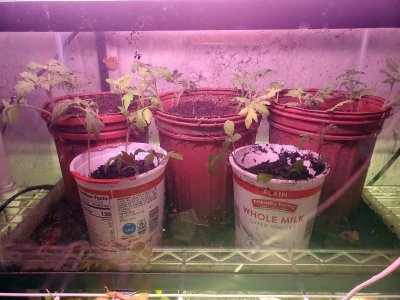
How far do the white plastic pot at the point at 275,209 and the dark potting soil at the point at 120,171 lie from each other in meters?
0.29

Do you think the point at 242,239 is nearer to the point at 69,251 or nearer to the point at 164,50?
the point at 69,251

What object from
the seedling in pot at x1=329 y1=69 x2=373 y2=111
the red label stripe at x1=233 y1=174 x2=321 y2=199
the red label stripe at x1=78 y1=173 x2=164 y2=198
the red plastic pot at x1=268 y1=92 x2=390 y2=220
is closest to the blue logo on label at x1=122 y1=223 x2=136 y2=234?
the red label stripe at x1=78 y1=173 x2=164 y2=198

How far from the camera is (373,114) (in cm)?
94

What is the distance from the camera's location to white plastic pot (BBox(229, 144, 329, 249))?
→ 0.83m

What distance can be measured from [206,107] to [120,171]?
1.27 feet

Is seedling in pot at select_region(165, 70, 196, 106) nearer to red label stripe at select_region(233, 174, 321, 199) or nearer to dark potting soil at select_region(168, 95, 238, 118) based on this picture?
dark potting soil at select_region(168, 95, 238, 118)

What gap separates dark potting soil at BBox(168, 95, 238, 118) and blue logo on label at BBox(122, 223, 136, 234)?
39 cm

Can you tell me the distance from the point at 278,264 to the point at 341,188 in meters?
0.44

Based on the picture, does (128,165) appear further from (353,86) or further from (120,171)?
(353,86)

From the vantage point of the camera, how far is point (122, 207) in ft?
2.85

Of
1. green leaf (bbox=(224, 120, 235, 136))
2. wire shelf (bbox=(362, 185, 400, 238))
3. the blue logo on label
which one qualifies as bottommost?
wire shelf (bbox=(362, 185, 400, 238))

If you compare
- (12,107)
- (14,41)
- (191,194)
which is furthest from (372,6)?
(14,41)

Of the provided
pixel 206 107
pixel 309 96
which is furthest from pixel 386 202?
pixel 206 107

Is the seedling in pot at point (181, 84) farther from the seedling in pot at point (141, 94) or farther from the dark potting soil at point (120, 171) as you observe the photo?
the dark potting soil at point (120, 171)
